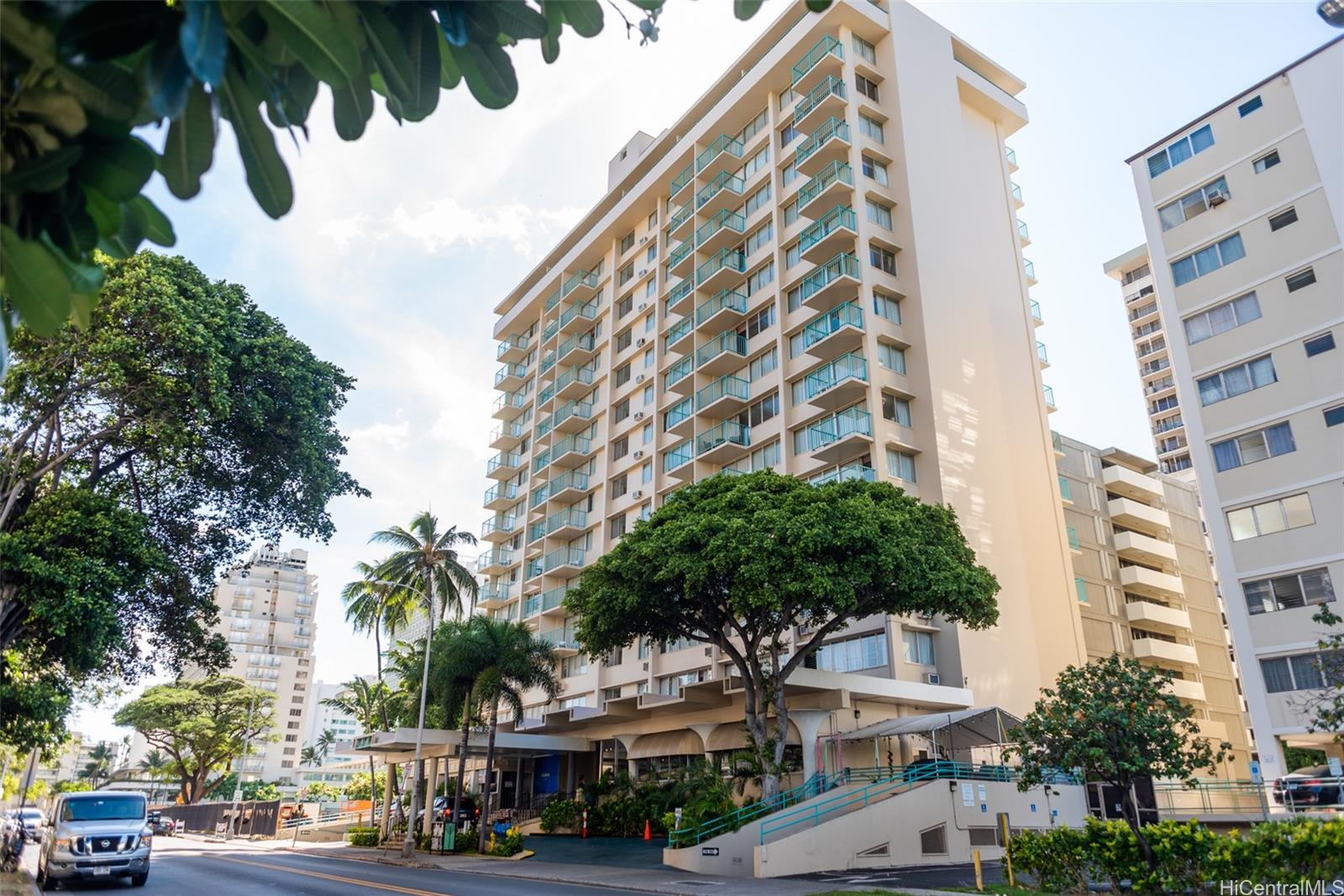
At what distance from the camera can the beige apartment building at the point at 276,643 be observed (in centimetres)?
13662

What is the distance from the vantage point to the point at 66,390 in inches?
727

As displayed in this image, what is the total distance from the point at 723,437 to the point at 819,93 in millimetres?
16514

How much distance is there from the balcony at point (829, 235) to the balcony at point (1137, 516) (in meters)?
25.7

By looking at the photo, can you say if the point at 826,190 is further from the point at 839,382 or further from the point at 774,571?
the point at 774,571

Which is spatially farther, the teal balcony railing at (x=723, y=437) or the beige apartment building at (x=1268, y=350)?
the teal balcony railing at (x=723, y=437)

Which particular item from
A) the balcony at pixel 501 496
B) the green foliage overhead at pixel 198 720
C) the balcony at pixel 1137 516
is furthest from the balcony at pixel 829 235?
the green foliage overhead at pixel 198 720

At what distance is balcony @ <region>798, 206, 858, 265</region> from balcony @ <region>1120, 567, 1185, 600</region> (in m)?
26.8

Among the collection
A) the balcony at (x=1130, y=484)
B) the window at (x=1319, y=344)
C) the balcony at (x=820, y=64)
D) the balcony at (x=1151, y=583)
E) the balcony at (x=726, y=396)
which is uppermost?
the balcony at (x=820, y=64)

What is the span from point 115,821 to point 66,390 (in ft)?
31.1

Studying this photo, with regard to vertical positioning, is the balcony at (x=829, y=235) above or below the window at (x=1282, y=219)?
above

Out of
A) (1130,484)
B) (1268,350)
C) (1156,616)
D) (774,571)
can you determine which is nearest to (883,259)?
(1268,350)

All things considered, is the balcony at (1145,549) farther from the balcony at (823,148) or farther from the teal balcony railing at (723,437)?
the balcony at (823,148)

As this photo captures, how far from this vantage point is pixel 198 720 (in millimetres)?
70375

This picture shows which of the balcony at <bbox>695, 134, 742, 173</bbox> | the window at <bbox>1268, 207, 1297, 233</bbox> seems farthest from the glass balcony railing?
the window at <bbox>1268, 207, 1297, 233</bbox>
